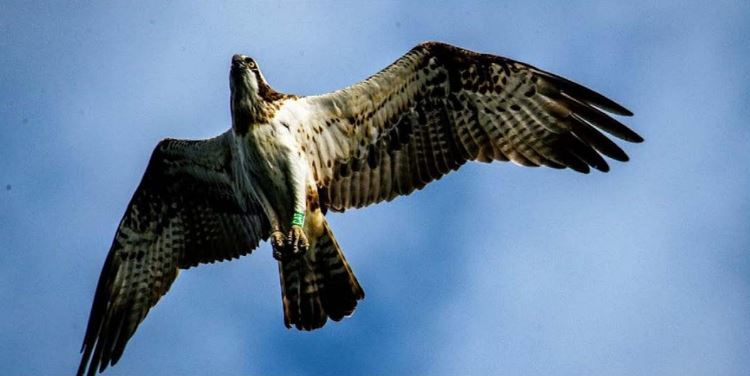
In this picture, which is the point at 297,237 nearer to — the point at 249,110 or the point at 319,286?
the point at 319,286

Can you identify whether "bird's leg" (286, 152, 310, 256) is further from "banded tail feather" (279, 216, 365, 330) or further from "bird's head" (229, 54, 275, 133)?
"bird's head" (229, 54, 275, 133)

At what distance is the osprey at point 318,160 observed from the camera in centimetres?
1152

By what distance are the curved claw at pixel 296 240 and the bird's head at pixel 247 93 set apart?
1.11m

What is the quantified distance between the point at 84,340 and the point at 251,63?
3498 mm

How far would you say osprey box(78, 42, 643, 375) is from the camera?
11516 mm

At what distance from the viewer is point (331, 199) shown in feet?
40.2

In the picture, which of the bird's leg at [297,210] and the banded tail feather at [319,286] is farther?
the banded tail feather at [319,286]

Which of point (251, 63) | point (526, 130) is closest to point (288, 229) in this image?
point (251, 63)

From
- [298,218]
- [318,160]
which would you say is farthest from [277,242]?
[318,160]

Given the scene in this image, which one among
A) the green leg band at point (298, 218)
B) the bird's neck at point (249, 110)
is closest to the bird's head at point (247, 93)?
the bird's neck at point (249, 110)

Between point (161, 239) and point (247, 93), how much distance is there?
7.63 feet

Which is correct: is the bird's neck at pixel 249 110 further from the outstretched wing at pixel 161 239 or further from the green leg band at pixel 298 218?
the outstretched wing at pixel 161 239

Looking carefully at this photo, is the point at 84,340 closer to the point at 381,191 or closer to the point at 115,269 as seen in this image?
the point at 115,269

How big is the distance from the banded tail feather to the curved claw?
11.7 inches
